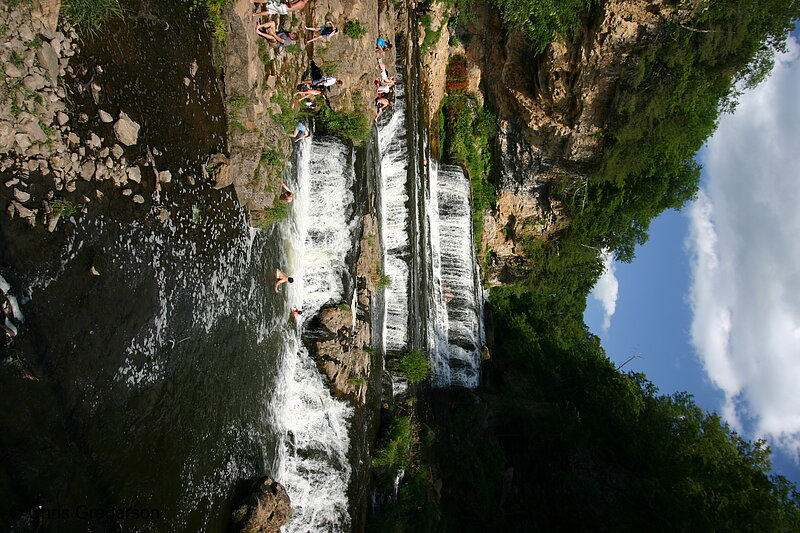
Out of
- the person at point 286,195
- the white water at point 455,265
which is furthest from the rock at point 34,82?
the white water at point 455,265

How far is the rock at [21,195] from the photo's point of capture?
16.8 ft

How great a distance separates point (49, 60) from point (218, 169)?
3.14m

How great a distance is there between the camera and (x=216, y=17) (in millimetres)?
8555

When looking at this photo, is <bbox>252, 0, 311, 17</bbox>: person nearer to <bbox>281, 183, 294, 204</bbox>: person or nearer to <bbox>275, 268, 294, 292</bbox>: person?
<bbox>281, 183, 294, 204</bbox>: person

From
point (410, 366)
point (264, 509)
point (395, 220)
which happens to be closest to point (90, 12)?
point (264, 509)

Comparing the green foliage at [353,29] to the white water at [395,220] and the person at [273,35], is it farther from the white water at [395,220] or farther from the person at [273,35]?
the white water at [395,220]

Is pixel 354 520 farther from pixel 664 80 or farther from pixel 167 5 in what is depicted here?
pixel 664 80

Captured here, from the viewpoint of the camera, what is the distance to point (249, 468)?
29.0 ft

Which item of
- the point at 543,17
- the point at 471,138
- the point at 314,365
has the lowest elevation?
the point at 314,365

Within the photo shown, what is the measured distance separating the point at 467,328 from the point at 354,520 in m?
9.47

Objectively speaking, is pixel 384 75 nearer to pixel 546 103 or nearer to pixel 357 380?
pixel 546 103

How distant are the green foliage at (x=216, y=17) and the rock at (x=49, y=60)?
329 cm

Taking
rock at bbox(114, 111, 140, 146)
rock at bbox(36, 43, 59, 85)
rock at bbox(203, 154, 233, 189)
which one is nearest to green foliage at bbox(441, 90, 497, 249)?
rock at bbox(203, 154, 233, 189)

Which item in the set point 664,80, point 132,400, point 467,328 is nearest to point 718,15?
point 664,80
